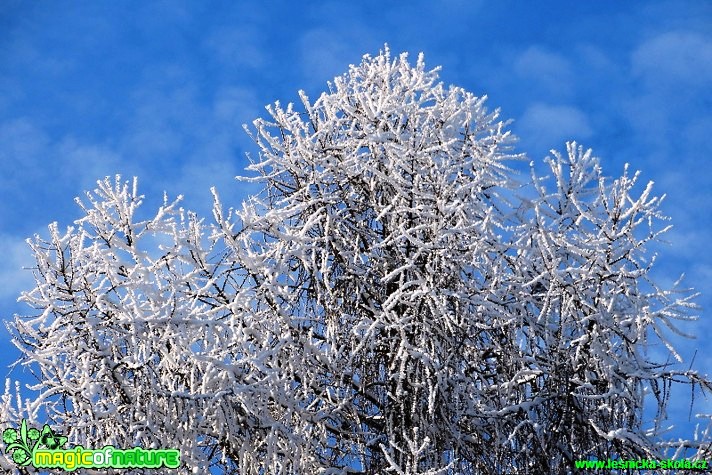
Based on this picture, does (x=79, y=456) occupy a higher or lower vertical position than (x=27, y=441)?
lower

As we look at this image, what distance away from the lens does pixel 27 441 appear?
628cm

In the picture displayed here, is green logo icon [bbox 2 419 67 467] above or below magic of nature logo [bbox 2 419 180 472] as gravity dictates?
above

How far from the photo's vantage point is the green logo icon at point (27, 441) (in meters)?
6.03

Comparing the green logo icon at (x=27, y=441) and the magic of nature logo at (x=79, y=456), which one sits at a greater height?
the green logo icon at (x=27, y=441)

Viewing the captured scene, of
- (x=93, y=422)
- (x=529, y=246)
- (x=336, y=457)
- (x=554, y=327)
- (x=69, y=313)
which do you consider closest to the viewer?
(x=93, y=422)

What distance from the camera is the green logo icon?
6029 millimetres

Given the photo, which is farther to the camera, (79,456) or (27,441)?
(27,441)

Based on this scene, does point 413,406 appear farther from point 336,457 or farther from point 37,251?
point 37,251

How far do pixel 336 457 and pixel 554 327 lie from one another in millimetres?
2204

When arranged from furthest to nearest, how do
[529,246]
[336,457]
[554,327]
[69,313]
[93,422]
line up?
[529,246] → [554,327] → [336,457] → [69,313] → [93,422]

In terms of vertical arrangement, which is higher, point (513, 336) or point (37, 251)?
point (37, 251)

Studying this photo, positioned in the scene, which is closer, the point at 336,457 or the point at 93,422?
the point at 93,422

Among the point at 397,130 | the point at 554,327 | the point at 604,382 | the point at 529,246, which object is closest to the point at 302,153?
the point at 397,130

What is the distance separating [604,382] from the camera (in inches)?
278
